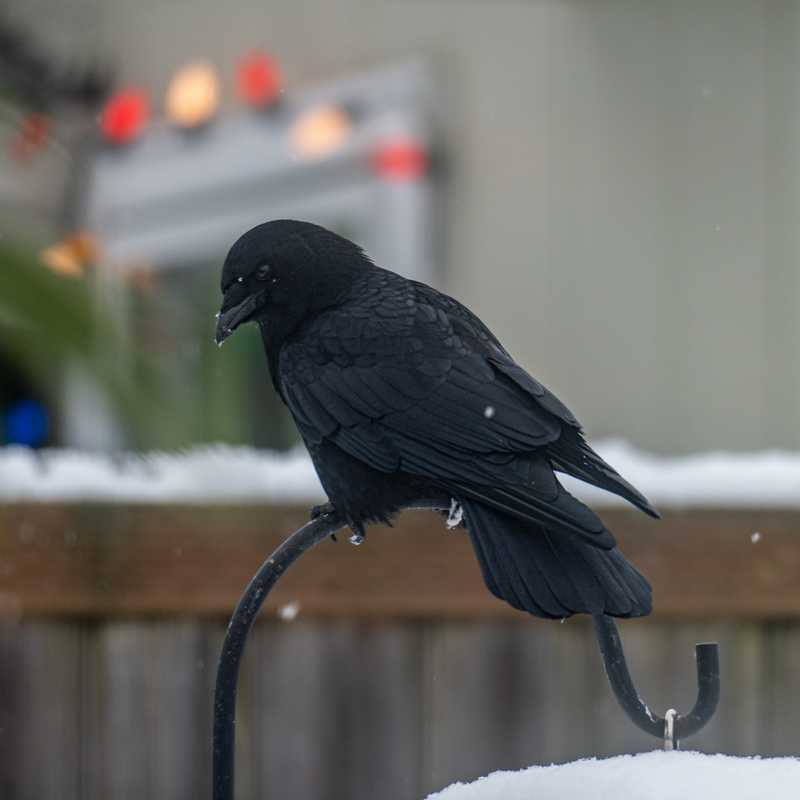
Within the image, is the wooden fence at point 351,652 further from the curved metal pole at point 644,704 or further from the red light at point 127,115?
the red light at point 127,115

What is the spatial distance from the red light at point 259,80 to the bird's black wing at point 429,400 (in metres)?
2.74

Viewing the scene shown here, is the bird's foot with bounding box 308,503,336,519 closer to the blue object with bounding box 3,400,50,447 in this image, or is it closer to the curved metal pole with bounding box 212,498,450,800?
the curved metal pole with bounding box 212,498,450,800

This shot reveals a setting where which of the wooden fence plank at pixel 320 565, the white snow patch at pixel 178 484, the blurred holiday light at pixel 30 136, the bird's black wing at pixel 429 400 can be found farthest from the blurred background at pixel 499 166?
the blurred holiday light at pixel 30 136

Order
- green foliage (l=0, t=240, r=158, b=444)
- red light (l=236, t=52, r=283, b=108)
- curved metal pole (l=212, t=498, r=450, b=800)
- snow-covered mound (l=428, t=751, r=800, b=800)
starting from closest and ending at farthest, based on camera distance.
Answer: green foliage (l=0, t=240, r=158, b=444)
snow-covered mound (l=428, t=751, r=800, b=800)
curved metal pole (l=212, t=498, r=450, b=800)
red light (l=236, t=52, r=283, b=108)

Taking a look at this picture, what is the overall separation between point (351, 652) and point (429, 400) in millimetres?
1096

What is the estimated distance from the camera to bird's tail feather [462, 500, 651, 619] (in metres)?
0.78

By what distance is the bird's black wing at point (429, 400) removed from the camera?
84 centimetres

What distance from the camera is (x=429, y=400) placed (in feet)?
2.95

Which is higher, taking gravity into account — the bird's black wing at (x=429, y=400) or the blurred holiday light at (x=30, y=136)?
the blurred holiday light at (x=30, y=136)

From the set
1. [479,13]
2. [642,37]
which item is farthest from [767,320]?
[479,13]

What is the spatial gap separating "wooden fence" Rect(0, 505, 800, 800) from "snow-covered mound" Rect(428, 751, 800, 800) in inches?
35.7

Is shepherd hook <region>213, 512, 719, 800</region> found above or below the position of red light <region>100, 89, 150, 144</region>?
below

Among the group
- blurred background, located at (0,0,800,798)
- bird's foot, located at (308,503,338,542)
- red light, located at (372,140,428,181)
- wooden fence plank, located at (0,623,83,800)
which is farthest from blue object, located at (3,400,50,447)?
bird's foot, located at (308,503,338,542)

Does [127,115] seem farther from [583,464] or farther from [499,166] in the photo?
[583,464]
